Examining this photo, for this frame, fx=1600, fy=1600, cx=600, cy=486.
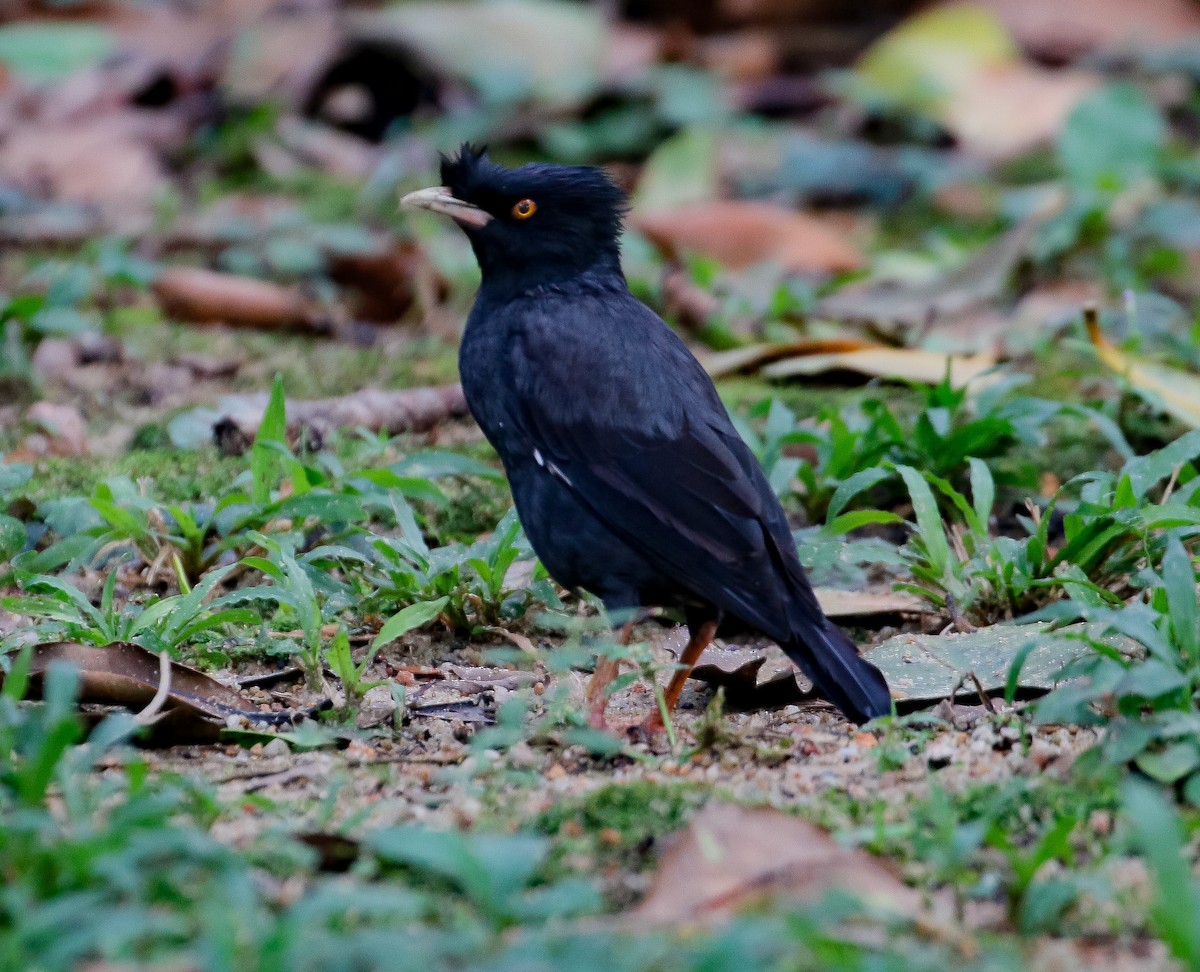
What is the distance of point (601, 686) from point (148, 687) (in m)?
1.07

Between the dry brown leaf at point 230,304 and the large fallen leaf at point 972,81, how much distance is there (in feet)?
16.1

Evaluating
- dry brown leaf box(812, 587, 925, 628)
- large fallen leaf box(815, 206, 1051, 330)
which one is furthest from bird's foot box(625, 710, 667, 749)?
large fallen leaf box(815, 206, 1051, 330)

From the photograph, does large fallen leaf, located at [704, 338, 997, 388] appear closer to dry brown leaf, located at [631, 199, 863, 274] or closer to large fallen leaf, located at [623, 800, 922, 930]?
dry brown leaf, located at [631, 199, 863, 274]

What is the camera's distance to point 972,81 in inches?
425

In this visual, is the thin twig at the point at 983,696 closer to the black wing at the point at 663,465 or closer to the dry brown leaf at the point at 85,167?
the black wing at the point at 663,465

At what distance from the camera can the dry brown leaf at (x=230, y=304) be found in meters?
7.24

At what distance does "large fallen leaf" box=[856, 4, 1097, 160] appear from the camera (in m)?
10.3

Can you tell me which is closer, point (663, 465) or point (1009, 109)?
point (663, 465)

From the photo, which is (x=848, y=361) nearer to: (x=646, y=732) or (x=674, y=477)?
(x=674, y=477)

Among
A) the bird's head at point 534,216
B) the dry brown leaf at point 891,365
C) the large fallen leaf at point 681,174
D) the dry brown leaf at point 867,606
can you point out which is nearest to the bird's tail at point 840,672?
the dry brown leaf at point 867,606

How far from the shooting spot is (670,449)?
411 cm

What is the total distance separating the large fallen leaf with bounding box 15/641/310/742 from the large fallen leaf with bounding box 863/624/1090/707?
145cm

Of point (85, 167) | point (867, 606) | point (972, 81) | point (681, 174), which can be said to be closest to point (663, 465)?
point (867, 606)

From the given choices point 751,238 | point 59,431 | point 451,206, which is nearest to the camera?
point 451,206
